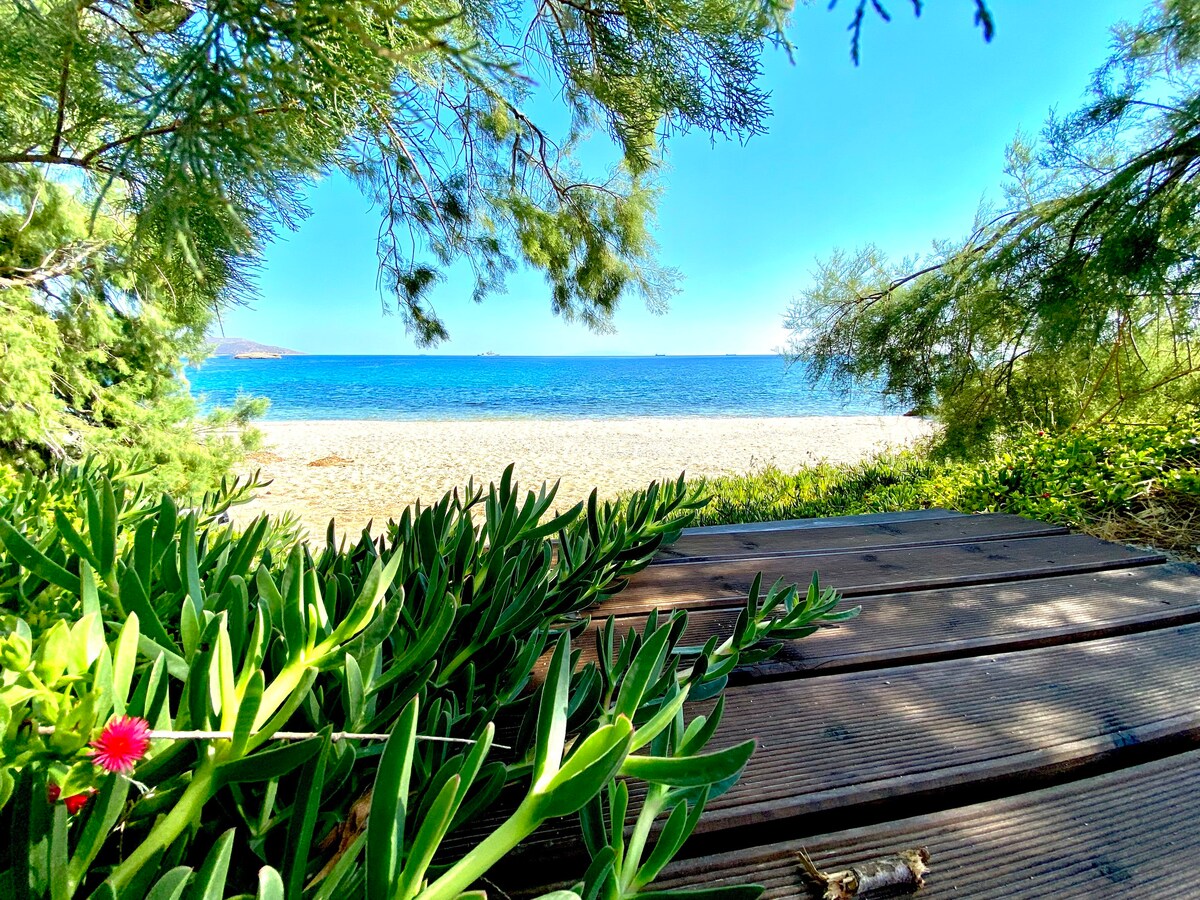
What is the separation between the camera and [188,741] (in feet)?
0.82

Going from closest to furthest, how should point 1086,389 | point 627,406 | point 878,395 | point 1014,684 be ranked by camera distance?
point 1014,684
point 1086,389
point 878,395
point 627,406

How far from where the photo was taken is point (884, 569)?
107 cm

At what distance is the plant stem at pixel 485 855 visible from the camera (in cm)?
20

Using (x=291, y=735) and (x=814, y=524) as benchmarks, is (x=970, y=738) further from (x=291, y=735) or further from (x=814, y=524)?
(x=814, y=524)

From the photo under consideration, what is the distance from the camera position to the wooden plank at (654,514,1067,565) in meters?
1.21

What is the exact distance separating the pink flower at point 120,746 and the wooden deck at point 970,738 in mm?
253

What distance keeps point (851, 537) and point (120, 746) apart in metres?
1.41

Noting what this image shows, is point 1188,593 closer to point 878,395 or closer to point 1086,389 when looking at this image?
point 1086,389

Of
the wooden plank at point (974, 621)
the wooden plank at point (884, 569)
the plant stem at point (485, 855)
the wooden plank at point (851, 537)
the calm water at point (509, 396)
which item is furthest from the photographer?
the calm water at point (509, 396)

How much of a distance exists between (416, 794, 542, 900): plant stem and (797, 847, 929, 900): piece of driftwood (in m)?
0.28

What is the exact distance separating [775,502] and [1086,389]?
2.17 metres

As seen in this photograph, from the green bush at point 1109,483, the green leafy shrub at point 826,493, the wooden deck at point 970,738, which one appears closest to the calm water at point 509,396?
the green leafy shrub at point 826,493

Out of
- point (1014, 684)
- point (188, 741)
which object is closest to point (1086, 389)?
point (1014, 684)

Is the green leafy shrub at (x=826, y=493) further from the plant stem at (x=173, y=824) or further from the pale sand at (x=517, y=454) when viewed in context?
the plant stem at (x=173, y=824)
